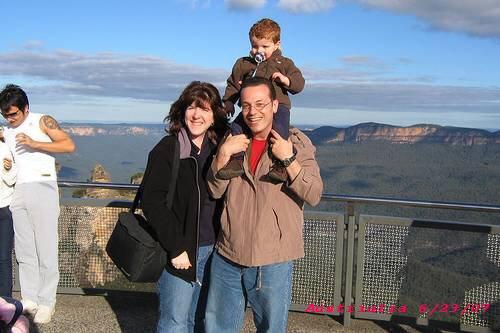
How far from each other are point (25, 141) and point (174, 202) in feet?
7.26

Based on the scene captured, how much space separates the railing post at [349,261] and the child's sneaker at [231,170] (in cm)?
233

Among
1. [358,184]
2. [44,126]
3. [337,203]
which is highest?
[44,126]

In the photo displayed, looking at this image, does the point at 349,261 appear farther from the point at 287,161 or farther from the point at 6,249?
the point at 6,249

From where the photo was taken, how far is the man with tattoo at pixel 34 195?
16.0 ft

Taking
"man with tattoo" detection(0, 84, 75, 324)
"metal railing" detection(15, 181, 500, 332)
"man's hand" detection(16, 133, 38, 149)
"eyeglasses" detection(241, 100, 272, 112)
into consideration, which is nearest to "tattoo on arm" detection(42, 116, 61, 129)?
"man with tattoo" detection(0, 84, 75, 324)

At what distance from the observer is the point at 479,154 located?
35.0 m

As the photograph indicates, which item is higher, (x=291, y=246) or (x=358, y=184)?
(x=291, y=246)

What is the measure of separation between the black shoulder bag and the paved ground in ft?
6.68

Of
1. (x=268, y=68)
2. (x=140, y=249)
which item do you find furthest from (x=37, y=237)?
(x=268, y=68)

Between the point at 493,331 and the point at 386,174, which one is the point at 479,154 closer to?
the point at 386,174

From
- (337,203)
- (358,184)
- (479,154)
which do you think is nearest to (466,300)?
(337,203)

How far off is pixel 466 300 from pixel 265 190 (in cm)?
282

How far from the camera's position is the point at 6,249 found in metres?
5.06

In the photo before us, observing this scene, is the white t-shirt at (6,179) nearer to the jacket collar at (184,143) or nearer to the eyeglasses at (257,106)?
the jacket collar at (184,143)
